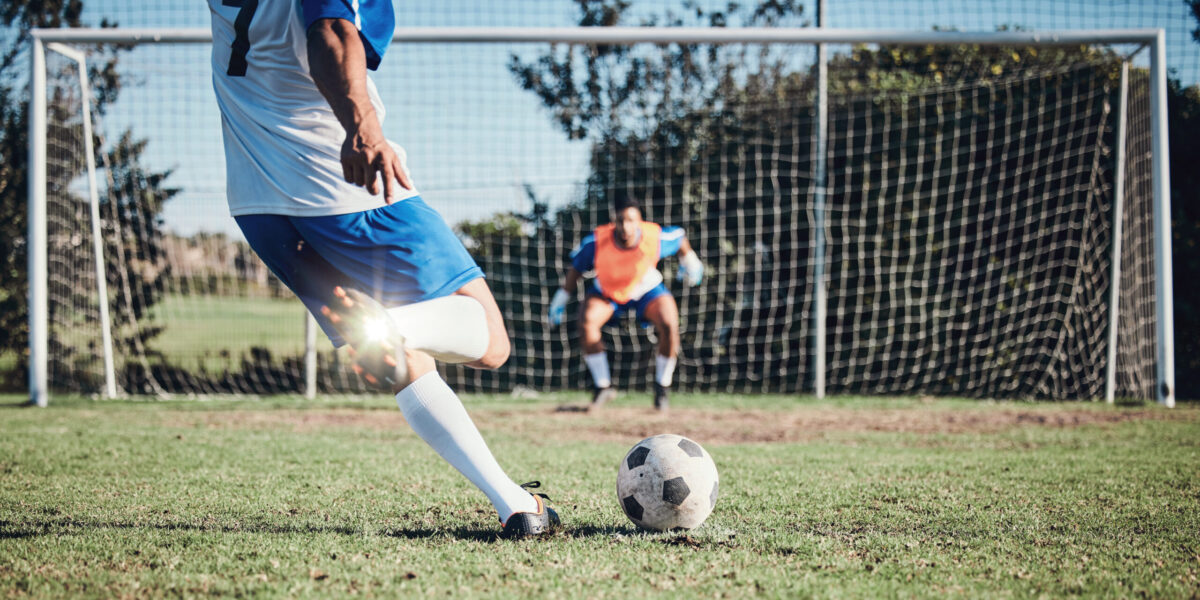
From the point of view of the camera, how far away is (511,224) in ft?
33.2

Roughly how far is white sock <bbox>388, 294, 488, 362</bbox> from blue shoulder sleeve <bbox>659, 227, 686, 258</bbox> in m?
5.16

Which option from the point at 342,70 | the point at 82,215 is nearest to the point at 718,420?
the point at 342,70

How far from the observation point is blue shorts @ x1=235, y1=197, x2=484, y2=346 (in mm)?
2551

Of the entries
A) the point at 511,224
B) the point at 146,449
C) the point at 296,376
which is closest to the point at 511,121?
the point at 511,224

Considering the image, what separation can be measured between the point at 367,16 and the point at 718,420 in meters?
5.01

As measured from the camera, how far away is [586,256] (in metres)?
7.87

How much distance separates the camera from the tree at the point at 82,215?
8.88 meters

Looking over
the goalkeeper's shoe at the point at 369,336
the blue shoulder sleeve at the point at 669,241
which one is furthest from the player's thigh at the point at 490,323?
the blue shoulder sleeve at the point at 669,241

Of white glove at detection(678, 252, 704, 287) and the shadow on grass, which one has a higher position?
white glove at detection(678, 252, 704, 287)

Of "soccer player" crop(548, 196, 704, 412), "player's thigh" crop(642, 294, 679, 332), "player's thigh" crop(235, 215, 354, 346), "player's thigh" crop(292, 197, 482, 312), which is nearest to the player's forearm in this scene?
"player's thigh" crop(292, 197, 482, 312)

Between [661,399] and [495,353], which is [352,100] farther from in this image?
[661,399]

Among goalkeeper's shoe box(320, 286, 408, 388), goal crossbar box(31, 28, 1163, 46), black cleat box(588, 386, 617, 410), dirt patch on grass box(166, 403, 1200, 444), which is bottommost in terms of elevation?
dirt patch on grass box(166, 403, 1200, 444)

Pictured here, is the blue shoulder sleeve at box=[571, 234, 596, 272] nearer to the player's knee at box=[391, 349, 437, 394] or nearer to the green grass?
the green grass

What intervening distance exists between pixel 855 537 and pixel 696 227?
7.70m
